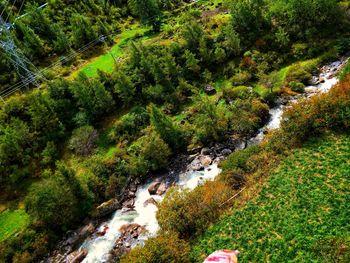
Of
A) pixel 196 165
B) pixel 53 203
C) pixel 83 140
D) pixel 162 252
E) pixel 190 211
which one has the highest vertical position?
pixel 83 140

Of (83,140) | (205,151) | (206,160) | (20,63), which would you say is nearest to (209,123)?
(205,151)

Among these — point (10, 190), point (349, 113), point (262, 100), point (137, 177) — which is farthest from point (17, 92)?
point (349, 113)

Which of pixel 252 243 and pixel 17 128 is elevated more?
pixel 17 128

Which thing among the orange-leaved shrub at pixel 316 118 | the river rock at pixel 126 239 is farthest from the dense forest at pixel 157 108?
the river rock at pixel 126 239

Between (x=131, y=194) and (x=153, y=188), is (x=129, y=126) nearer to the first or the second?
(x=131, y=194)

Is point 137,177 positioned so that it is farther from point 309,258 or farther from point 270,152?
point 309,258
